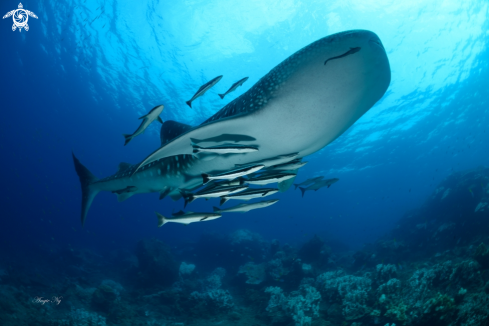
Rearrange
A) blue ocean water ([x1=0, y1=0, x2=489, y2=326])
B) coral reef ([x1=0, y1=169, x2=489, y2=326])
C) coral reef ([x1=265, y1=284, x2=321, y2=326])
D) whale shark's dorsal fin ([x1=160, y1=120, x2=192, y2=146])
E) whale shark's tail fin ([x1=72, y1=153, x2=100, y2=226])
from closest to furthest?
1. whale shark's dorsal fin ([x1=160, y1=120, x2=192, y2=146])
2. whale shark's tail fin ([x1=72, y1=153, x2=100, y2=226])
3. coral reef ([x1=0, y1=169, x2=489, y2=326])
4. coral reef ([x1=265, y1=284, x2=321, y2=326])
5. blue ocean water ([x1=0, y1=0, x2=489, y2=326])

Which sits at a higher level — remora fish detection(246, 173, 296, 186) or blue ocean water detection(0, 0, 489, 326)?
blue ocean water detection(0, 0, 489, 326)

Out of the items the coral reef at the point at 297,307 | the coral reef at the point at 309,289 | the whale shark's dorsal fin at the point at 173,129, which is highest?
the whale shark's dorsal fin at the point at 173,129

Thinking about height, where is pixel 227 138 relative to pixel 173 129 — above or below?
below

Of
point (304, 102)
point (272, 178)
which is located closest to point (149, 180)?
point (272, 178)

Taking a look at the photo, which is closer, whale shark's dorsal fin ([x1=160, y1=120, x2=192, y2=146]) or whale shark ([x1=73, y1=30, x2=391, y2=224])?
whale shark ([x1=73, y1=30, x2=391, y2=224])

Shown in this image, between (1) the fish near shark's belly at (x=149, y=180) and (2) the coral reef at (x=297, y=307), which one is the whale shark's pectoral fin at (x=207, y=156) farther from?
(2) the coral reef at (x=297, y=307)

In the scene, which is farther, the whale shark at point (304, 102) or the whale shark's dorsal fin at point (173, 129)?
the whale shark's dorsal fin at point (173, 129)

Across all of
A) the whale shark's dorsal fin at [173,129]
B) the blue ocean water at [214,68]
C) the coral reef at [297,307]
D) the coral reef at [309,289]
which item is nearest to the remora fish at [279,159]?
the whale shark's dorsal fin at [173,129]

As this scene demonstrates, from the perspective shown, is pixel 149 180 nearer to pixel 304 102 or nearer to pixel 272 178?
pixel 272 178

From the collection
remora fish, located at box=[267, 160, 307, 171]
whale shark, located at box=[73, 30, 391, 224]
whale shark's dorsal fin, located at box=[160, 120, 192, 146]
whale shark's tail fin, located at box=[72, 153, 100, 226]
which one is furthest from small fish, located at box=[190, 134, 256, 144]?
whale shark's tail fin, located at box=[72, 153, 100, 226]

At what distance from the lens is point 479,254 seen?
6.71m

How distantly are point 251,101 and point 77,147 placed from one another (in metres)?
55.8

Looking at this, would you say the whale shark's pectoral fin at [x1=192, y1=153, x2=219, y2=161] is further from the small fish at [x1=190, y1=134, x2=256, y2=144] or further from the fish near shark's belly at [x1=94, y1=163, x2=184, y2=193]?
the fish near shark's belly at [x1=94, y1=163, x2=184, y2=193]

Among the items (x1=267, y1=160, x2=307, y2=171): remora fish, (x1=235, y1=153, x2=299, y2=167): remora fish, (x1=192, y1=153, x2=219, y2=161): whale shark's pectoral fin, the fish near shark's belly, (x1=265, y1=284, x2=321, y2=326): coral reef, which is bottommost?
(x1=265, y1=284, x2=321, y2=326): coral reef
